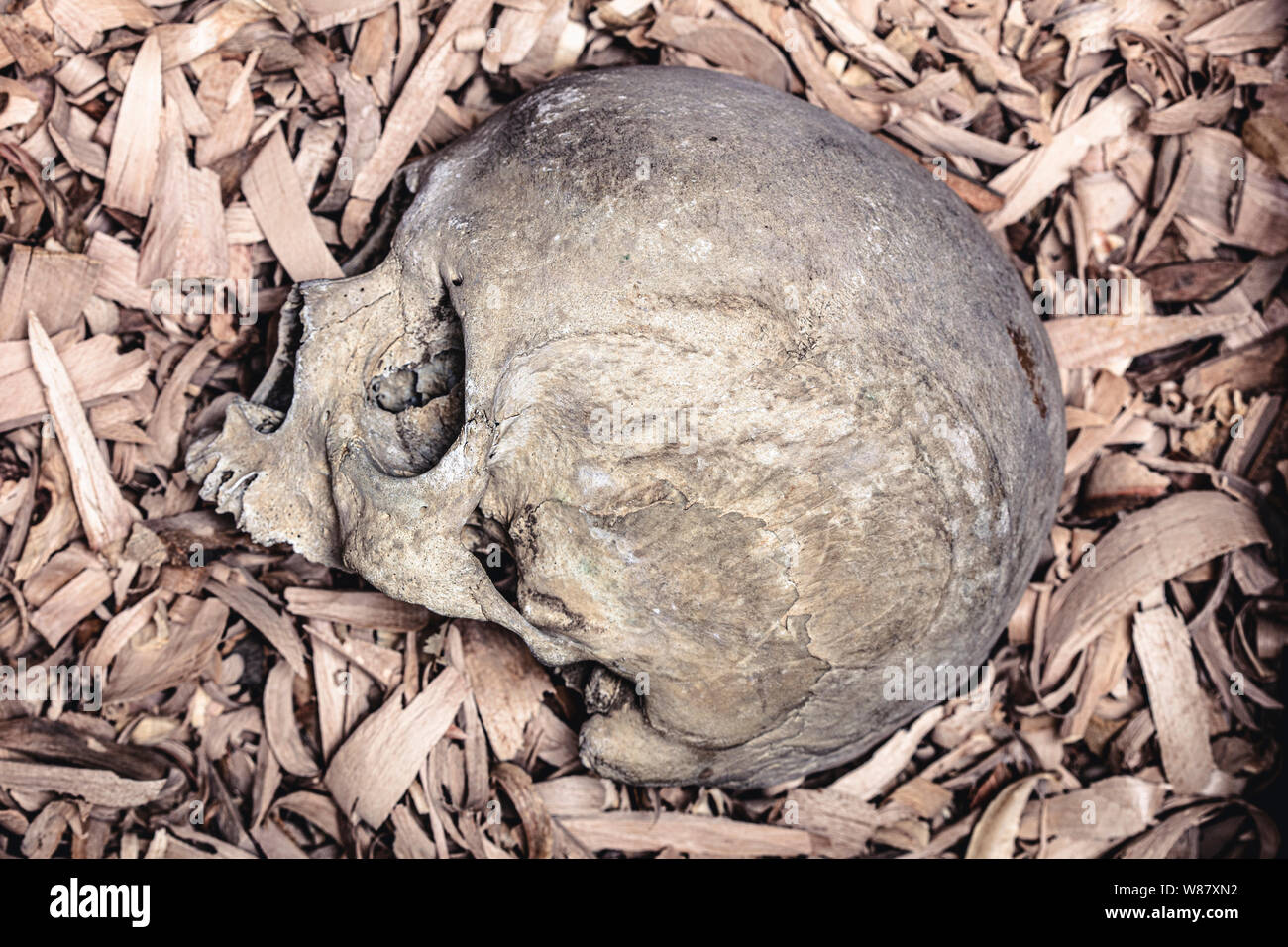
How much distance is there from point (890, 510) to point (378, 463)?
0.93 metres

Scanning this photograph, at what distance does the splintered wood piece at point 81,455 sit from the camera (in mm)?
2154

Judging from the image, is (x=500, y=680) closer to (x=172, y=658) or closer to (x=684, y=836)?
(x=684, y=836)

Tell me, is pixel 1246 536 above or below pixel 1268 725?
above

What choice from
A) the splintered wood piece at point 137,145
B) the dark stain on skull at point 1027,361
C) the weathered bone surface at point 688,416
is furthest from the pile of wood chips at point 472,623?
the dark stain on skull at point 1027,361

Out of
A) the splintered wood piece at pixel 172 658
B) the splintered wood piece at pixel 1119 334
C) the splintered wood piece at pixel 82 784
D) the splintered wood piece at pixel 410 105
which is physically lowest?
the splintered wood piece at pixel 82 784

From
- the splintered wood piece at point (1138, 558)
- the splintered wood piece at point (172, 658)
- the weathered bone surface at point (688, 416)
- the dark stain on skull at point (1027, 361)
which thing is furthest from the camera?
the splintered wood piece at point (1138, 558)

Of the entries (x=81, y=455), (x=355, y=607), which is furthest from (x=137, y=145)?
(x=355, y=607)

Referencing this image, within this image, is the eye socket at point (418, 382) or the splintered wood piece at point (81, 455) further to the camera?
the splintered wood piece at point (81, 455)

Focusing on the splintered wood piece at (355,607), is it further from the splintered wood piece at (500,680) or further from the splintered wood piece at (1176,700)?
the splintered wood piece at (1176,700)

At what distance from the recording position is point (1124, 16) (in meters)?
2.42

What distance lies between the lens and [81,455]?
221cm

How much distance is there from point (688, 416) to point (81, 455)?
138 centimetres

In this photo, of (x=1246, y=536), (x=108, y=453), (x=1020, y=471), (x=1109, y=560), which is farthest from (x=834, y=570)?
(x=108, y=453)

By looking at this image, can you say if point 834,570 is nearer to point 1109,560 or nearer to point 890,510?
point 890,510
